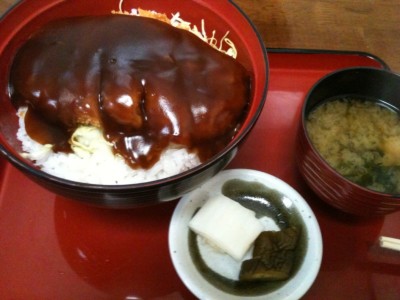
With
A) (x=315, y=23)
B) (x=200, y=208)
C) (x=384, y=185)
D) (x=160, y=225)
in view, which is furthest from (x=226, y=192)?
(x=315, y=23)

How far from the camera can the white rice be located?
1.22m

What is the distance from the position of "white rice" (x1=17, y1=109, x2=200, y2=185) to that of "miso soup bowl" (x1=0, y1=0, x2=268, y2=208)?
7 cm

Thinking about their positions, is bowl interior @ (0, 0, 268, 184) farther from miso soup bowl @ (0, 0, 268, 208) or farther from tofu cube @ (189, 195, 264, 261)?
tofu cube @ (189, 195, 264, 261)

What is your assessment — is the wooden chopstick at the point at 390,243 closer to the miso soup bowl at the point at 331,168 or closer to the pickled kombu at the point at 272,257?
the miso soup bowl at the point at 331,168

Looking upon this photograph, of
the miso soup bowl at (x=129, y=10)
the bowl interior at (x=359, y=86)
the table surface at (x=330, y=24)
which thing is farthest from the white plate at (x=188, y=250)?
the table surface at (x=330, y=24)

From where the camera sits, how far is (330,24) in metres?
2.01

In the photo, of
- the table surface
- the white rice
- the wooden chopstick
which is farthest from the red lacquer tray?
the table surface

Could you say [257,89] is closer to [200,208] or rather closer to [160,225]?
[200,208]

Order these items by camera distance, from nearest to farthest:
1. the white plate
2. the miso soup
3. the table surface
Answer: the white plate < the miso soup < the table surface

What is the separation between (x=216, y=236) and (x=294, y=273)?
268 millimetres

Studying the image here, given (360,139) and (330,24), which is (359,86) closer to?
(360,139)

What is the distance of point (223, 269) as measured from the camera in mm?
1256

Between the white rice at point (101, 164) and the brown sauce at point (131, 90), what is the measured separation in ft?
0.10

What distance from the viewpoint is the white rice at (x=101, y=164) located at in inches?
48.0
